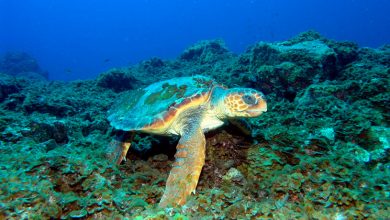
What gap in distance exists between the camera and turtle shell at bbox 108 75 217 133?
11.8ft

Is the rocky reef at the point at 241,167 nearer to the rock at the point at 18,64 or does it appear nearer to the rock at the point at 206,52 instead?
the rock at the point at 206,52

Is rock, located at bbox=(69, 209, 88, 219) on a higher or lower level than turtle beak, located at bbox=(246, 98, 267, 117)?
lower

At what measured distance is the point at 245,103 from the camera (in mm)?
3363

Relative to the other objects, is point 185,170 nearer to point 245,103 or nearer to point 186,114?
point 186,114

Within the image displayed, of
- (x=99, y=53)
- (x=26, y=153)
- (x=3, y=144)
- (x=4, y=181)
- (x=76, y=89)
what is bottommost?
(x=99, y=53)

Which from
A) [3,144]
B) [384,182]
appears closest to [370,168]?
[384,182]

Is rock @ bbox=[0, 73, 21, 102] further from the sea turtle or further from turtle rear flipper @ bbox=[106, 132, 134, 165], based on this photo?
turtle rear flipper @ bbox=[106, 132, 134, 165]

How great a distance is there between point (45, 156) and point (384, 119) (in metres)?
5.64

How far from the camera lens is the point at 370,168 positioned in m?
3.38

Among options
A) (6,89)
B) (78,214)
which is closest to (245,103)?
(78,214)

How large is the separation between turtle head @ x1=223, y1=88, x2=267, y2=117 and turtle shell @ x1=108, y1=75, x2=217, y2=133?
0.53 m

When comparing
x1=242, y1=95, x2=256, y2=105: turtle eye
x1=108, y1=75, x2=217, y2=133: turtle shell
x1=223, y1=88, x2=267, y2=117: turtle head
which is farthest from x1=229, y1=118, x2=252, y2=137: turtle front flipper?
x1=108, y1=75, x2=217, y2=133: turtle shell

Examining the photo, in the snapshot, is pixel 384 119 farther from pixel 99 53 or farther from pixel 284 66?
pixel 99 53

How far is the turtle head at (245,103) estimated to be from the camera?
11.0 ft
